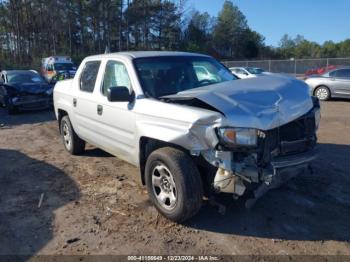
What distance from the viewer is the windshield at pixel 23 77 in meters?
13.8

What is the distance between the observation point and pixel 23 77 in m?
14.1

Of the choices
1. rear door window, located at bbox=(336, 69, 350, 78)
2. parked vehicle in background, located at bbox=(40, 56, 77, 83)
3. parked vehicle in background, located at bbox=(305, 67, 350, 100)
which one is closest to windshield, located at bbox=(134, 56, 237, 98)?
parked vehicle in background, located at bbox=(305, 67, 350, 100)

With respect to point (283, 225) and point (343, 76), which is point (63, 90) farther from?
point (343, 76)

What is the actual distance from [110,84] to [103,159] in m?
1.86

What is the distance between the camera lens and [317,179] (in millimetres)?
5031

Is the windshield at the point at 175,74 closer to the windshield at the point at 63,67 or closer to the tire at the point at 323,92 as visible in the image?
the tire at the point at 323,92

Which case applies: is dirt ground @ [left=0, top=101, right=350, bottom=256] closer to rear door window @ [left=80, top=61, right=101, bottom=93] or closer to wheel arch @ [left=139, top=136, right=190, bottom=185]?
wheel arch @ [left=139, top=136, right=190, bottom=185]

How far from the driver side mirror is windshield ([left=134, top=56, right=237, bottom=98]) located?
0.24 m

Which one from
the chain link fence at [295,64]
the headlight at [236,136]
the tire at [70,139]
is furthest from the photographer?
the chain link fence at [295,64]

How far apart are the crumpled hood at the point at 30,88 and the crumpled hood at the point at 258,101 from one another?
34.3 ft

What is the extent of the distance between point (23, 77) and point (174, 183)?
12.4 metres

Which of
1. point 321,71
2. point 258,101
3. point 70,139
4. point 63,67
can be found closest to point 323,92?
point 321,71

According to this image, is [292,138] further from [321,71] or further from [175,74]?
[321,71]

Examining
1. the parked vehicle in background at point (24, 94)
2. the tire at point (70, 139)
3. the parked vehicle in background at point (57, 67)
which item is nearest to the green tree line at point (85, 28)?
the parked vehicle in background at point (57, 67)
